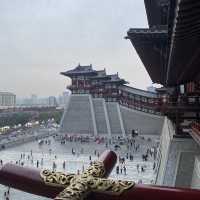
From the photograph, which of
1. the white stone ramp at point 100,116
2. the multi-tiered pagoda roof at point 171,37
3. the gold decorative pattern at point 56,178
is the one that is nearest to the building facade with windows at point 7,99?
the white stone ramp at point 100,116

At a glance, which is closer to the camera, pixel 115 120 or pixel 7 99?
pixel 115 120

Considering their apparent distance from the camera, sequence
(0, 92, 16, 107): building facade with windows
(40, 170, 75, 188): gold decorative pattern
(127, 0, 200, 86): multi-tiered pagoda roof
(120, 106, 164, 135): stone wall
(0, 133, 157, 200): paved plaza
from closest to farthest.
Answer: (40, 170, 75, 188): gold decorative pattern → (127, 0, 200, 86): multi-tiered pagoda roof → (0, 133, 157, 200): paved plaza → (120, 106, 164, 135): stone wall → (0, 92, 16, 107): building facade with windows

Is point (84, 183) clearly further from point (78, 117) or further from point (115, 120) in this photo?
point (78, 117)

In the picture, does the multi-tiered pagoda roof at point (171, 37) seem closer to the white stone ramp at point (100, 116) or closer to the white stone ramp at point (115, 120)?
the white stone ramp at point (115, 120)

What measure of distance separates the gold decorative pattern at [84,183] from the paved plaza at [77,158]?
17029 mm

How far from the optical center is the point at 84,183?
2.77 metres

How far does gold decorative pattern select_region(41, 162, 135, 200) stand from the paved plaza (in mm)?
17029

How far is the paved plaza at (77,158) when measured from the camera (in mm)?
25359

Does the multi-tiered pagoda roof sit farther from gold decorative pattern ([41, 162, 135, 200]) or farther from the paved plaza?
the paved plaza

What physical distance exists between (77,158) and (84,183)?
32459 mm

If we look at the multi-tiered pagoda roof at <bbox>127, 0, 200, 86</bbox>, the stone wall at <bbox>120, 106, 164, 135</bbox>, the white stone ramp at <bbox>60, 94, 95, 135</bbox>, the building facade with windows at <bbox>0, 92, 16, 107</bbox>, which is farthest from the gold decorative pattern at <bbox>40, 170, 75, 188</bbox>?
the building facade with windows at <bbox>0, 92, 16, 107</bbox>

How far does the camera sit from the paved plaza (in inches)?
998

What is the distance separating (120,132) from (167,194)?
50785 mm

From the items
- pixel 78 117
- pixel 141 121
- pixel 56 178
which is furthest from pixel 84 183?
pixel 78 117
